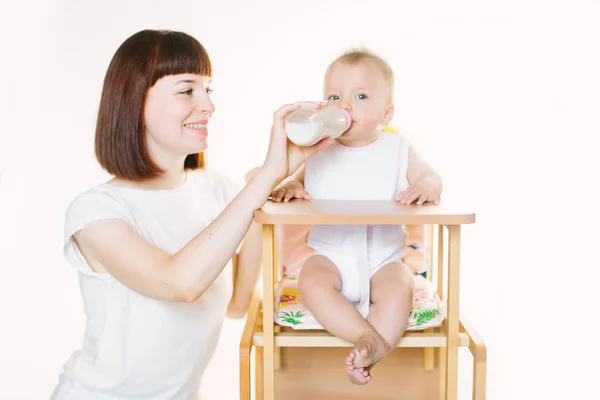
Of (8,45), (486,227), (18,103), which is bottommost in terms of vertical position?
(486,227)

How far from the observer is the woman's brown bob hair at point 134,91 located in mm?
1449

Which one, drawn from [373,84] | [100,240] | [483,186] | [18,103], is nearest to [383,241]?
[373,84]

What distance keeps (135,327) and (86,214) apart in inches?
9.4

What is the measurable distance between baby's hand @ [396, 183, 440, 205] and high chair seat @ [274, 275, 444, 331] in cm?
20

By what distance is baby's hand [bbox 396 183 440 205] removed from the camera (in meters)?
1.35

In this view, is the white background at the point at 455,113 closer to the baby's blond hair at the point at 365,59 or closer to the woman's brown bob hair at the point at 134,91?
the baby's blond hair at the point at 365,59

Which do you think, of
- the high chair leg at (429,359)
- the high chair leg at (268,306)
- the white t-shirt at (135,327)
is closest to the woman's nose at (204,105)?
the white t-shirt at (135,327)

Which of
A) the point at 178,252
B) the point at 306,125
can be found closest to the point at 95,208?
the point at 178,252

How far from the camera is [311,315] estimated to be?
1.39 m

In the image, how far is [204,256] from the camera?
1.32 m

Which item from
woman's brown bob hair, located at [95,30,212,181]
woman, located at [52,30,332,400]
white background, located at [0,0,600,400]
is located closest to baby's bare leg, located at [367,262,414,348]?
woman, located at [52,30,332,400]

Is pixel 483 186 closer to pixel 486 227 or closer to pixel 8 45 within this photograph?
pixel 486 227

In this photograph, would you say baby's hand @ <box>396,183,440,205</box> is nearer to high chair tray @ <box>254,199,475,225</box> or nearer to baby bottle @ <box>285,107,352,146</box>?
high chair tray @ <box>254,199,475,225</box>

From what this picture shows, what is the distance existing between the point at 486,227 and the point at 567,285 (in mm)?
304
